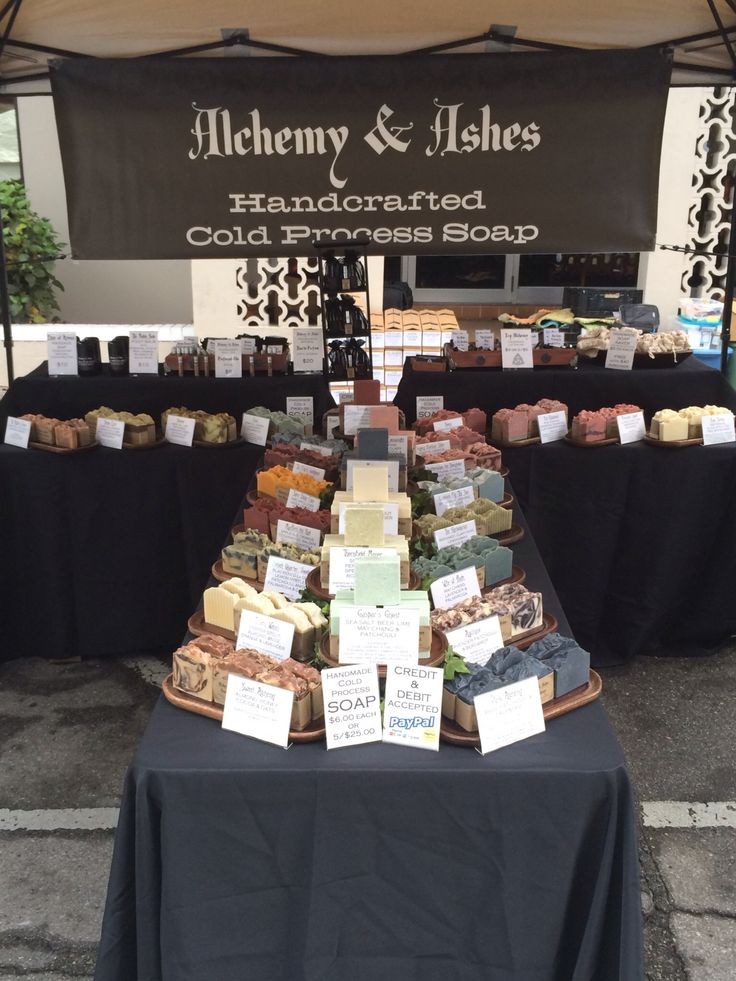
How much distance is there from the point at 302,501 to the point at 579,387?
237 centimetres

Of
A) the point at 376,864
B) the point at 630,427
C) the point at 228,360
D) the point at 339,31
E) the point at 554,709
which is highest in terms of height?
the point at 339,31

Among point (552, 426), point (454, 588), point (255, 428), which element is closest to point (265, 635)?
point (454, 588)

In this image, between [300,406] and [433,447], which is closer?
[433,447]

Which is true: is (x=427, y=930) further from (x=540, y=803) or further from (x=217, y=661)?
(x=217, y=661)

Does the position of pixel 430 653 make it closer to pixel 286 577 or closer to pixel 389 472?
pixel 286 577

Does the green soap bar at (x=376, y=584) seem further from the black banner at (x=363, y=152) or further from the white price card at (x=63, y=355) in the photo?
the white price card at (x=63, y=355)

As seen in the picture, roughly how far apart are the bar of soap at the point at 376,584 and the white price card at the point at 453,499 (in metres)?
1.05

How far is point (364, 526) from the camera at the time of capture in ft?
8.52

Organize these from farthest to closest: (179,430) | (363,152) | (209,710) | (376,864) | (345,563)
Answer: (179,430) < (363,152) < (345,563) < (209,710) < (376,864)

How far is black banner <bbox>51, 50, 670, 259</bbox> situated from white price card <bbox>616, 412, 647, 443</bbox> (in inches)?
31.3

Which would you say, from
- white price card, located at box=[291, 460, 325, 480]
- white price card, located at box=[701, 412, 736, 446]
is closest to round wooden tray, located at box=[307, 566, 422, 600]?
white price card, located at box=[291, 460, 325, 480]

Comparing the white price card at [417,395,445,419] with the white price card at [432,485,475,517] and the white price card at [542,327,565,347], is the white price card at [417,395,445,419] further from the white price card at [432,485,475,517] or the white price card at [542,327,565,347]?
the white price card at [432,485,475,517]

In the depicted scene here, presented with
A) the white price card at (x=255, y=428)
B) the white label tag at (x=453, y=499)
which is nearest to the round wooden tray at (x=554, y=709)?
the white label tag at (x=453, y=499)

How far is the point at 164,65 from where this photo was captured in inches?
149
